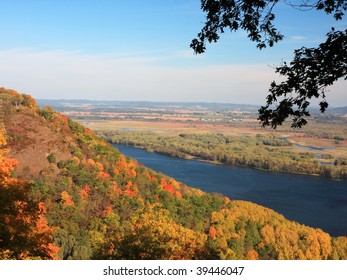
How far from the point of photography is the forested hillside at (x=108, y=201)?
3678cm

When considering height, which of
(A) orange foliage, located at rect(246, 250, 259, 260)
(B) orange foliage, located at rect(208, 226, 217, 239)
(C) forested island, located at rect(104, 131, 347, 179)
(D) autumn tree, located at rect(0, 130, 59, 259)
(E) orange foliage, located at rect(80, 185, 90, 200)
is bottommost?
(A) orange foliage, located at rect(246, 250, 259, 260)

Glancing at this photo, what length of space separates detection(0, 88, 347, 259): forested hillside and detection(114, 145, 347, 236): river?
901 centimetres

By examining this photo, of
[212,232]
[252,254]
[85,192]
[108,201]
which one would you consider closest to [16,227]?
[85,192]

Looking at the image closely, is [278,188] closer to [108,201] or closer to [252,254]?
[252,254]

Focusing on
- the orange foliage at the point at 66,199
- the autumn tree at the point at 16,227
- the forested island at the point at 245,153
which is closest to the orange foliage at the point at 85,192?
the orange foliage at the point at 66,199

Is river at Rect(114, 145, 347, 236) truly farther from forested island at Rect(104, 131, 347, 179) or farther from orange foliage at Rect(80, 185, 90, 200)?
orange foliage at Rect(80, 185, 90, 200)

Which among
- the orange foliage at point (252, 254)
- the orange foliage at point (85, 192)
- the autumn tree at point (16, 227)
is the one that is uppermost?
the autumn tree at point (16, 227)

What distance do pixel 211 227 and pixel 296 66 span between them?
142ft

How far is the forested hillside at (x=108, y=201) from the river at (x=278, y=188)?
Result: 9.01 meters

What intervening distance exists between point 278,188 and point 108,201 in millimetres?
41804

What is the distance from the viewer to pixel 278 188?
75.1 meters

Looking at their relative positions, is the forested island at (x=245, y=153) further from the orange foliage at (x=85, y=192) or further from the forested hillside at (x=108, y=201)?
the orange foliage at (x=85, y=192)

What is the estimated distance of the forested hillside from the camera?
36.8 metres

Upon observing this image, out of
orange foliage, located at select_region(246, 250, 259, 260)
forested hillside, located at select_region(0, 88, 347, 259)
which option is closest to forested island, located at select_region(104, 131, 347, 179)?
forested hillside, located at select_region(0, 88, 347, 259)
